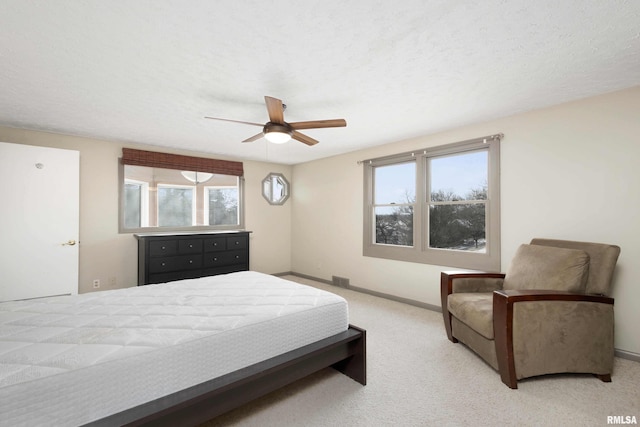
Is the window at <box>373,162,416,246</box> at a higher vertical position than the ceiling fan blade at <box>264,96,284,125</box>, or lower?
lower

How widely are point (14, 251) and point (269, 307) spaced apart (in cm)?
336

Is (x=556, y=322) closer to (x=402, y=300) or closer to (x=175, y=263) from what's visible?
(x=402, y=300)

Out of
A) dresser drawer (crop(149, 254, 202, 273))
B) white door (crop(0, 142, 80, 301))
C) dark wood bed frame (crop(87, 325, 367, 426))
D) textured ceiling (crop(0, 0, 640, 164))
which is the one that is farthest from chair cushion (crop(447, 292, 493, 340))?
white door (crop(0, 142, 80, 301))

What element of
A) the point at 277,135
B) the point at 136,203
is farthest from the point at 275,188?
the point at 277,135

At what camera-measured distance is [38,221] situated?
10.9 ft

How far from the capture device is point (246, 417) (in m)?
1.75

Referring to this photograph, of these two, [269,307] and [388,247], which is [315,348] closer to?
[269,307]

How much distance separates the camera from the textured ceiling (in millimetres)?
1517

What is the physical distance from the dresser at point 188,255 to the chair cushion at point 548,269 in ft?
12.1

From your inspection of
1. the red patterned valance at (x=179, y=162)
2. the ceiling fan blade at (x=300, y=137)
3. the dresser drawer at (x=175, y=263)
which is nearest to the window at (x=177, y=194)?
the red patterned valance at (x=179, y=162)

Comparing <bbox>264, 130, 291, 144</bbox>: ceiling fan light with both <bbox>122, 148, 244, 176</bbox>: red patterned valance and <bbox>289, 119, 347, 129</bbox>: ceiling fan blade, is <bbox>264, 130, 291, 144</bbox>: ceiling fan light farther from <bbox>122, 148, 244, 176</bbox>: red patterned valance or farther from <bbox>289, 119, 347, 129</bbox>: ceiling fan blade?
<bbox>122, 148, 244, 176</bbox>: red patterned valance

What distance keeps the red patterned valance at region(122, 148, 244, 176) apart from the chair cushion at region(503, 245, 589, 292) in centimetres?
441

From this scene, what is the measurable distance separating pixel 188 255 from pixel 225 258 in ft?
1.83

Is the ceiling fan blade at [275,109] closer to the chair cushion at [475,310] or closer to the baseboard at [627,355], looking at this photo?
the chair cushion at [475,310]
